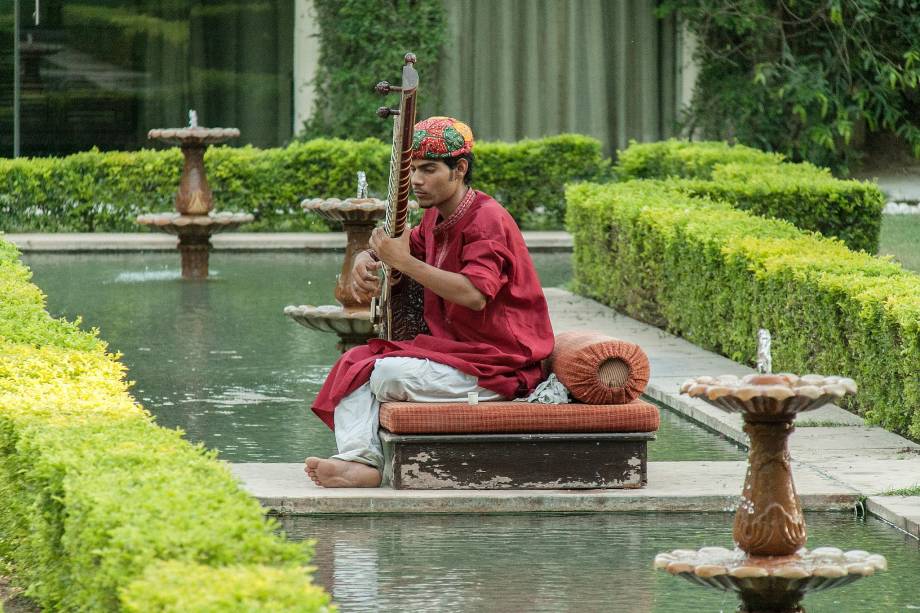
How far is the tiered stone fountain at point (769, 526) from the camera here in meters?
4.62

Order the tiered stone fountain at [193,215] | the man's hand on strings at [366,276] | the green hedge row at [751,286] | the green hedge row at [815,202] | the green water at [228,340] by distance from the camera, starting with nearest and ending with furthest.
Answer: the man's hand on strings at [366,276], the green hedge row at [751,286], the green water at [228,340], the green hedge row at [815,202], the tiered stone fountain at [193,215]

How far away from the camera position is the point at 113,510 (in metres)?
4.38

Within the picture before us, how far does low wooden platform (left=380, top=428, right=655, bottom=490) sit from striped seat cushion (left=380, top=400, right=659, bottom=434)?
0.03 metres

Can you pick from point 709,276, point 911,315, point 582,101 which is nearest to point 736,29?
point 582,101

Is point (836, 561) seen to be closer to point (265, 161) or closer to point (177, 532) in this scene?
point (177, 532)

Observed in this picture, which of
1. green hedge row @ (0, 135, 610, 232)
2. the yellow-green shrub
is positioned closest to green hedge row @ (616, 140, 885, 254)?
green hedge row @ (0, 135, 610, 232)

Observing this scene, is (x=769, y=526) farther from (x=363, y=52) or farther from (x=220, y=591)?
(x=363, y=52)

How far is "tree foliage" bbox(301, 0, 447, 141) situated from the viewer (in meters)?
21.0

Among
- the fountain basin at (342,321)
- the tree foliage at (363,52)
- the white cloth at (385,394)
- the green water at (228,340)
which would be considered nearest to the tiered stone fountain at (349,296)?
the fountain basin at (342,321)

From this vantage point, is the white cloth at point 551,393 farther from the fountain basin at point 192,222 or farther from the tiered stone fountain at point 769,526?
the fountain basin at point 192,222

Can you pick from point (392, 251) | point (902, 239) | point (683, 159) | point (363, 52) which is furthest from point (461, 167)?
point (363, 52)

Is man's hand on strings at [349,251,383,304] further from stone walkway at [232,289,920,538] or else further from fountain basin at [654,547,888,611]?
fountain basin at [654,547,888,611]

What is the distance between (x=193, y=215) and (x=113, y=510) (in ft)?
37.4

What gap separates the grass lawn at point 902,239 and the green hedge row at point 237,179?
11.5 ft
